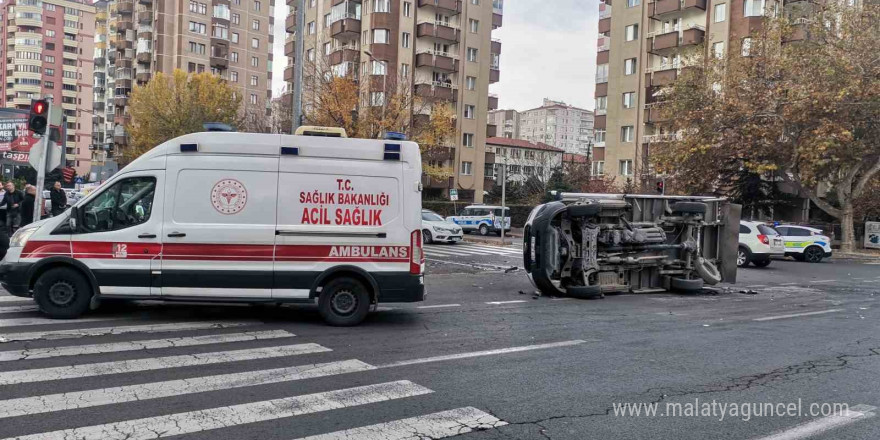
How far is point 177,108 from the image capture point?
5441 centimetres

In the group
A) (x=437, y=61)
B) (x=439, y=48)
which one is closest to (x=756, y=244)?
(x=437, y=61)

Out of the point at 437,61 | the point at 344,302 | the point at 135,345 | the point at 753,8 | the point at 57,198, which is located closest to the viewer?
the point at 135,345

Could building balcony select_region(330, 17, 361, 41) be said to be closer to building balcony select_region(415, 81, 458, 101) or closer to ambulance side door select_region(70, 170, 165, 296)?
building balcony select_region(415, 81, 458, 101)

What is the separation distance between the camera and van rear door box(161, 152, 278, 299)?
27.8 ft

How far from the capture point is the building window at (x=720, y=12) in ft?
160

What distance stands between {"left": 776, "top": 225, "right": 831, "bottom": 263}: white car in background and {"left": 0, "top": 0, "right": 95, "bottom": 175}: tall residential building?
373ft

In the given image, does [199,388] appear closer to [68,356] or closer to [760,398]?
[68,356]

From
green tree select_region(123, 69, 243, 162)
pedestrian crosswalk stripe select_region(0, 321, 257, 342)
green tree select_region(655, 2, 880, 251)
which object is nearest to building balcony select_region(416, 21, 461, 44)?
green tree select_region(123, 69, 243, 162)

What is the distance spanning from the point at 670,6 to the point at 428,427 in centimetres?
5281

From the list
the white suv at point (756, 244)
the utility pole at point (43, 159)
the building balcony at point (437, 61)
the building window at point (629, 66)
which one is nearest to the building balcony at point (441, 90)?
the building balcony at point (437, 61)

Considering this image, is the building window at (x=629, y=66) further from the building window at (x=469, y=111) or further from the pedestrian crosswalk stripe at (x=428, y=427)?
the pedestrian crosswalk stripe at (x=428, y=427)

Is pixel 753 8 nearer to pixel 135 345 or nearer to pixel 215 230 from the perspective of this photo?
pixel 215 230

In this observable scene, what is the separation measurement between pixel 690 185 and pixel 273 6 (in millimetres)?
76107

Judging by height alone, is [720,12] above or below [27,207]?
above
